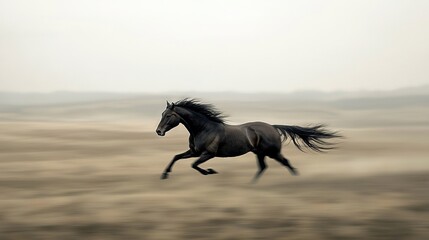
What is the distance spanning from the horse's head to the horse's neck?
0.46ft

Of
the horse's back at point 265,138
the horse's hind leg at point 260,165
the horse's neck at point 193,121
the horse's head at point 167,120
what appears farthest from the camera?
the horse's hind leg at point 260,165

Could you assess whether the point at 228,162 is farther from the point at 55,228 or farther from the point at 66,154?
the point at 55,228

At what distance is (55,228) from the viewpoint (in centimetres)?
791

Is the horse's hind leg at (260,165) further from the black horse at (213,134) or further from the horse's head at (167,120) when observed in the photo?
the horse's head at (167,120)

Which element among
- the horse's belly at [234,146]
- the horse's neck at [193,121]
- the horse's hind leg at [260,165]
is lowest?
the horse's hind leg at [260,165]

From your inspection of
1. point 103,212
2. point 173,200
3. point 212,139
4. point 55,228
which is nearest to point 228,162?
point 212,139

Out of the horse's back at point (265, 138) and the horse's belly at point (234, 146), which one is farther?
the horse's back at point (265, 138)

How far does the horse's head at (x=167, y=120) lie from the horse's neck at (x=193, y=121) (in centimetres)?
14

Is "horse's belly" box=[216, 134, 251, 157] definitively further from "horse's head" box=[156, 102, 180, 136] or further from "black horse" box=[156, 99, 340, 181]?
"horse's head" box=[156, 102, 180, 136]

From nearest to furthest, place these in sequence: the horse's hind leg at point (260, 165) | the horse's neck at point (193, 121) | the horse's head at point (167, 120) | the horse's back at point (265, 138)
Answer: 1. the horse's head at point (167, 120)
2. the horse's neck at point (193, 121)
3. the horse's back at point (265, 138)
4. the horse's hind leg at point (260, 165)

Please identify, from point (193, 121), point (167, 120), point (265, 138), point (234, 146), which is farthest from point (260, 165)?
point (167, 120)

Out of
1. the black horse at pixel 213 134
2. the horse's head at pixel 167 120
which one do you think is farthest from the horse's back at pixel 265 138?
the horse's head at pixel 167 120

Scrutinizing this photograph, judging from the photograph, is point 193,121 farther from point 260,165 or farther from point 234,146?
point 260,165

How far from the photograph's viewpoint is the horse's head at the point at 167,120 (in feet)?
33.3
